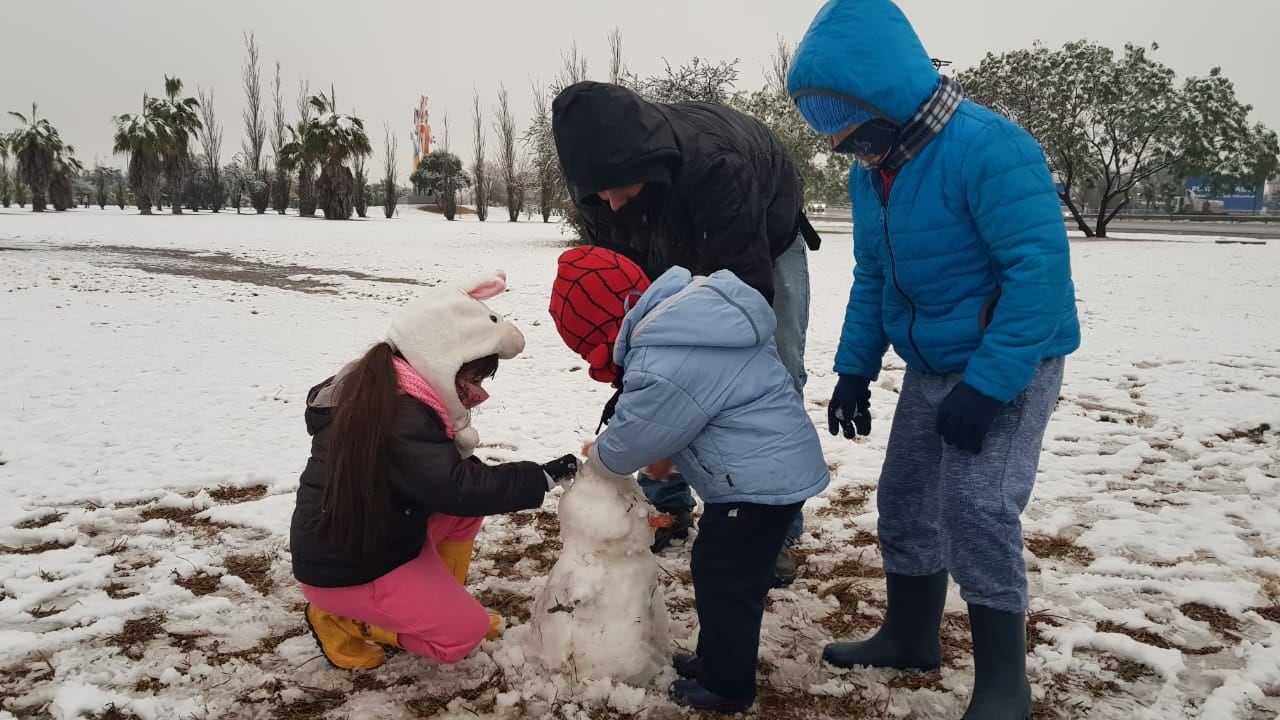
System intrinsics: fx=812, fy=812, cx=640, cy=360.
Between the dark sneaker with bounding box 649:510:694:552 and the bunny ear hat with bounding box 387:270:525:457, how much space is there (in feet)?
3.86

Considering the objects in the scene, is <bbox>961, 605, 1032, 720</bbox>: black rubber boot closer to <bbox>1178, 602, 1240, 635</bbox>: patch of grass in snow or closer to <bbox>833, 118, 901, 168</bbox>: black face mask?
<bbox>1178, 602, 1240, 635</bbox>: patch of grass in snow

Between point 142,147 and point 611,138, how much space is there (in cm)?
4164

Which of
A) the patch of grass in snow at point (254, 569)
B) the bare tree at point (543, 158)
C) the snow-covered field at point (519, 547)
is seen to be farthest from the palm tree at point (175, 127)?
the patch of grass in snow at point (254, 569)

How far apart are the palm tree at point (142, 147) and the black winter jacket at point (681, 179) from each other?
4088 centimetres

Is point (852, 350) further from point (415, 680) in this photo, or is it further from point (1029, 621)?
point (415, 680)

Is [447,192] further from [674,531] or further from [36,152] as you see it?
[674,531]

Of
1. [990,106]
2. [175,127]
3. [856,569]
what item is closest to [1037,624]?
[856,569]

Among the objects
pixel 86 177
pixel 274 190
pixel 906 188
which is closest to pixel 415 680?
pixel 906 188

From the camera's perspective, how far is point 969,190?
1.87 m

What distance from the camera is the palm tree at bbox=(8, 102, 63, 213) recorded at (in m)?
37.8

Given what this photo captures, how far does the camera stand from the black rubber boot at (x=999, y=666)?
1.97 meters

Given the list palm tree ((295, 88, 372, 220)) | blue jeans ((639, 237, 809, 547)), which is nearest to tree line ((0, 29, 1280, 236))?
palm tree ((295, 88, 372, 220))

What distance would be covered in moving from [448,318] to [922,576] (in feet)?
5.09

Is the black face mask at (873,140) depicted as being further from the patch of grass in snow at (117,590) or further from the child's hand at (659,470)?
the patch of grass in snow at (117,590)
